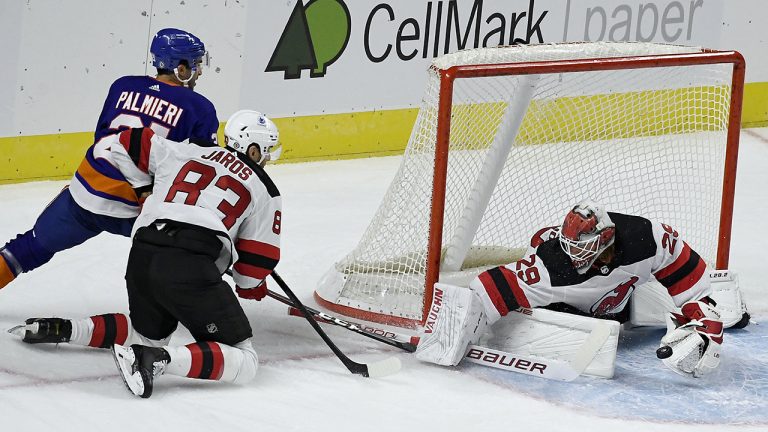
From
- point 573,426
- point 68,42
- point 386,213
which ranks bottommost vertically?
point 573,426

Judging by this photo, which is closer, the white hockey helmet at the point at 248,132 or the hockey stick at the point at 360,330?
the white hockey helmet at the point at 248,132

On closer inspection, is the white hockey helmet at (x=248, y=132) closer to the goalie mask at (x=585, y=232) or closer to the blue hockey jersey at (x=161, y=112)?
the blue hockey jersey at (x=161, y=112)

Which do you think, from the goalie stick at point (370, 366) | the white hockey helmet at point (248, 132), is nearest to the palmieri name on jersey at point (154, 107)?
the white hockey helmet at point (248, 132)

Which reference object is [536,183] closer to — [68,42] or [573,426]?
[573,426]

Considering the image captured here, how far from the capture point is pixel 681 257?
4.15 metres

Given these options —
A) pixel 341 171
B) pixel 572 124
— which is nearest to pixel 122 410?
pixel 572 124

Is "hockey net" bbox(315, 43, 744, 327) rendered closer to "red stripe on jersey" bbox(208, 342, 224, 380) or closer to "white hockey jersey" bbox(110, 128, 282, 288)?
"white hockey jersey" bbox(110, 128, 282, 288)

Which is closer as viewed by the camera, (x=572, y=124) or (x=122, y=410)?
(x=122, y=410)

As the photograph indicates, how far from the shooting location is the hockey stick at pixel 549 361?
395 centimetres

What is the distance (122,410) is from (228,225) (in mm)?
574

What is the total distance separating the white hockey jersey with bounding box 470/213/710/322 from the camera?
407 cm

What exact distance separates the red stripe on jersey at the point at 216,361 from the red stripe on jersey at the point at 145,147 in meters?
0.59

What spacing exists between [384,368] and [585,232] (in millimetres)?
704

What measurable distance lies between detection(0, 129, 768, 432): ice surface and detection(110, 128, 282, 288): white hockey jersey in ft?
1.19
